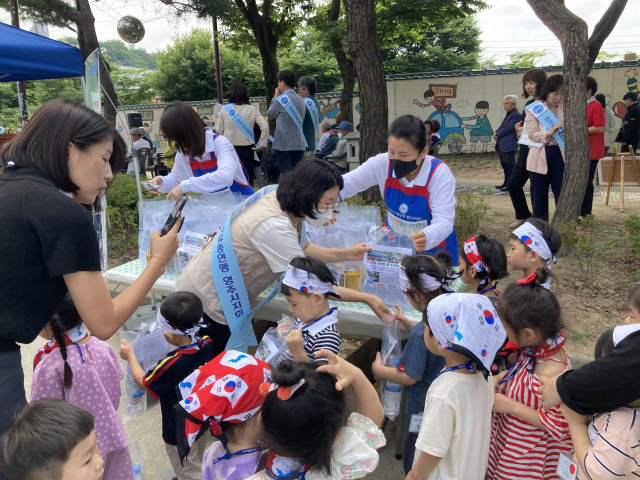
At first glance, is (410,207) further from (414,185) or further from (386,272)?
(386,272)

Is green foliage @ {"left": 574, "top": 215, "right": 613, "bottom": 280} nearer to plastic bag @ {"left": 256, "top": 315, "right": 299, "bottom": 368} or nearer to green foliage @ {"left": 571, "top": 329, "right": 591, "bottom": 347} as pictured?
green foliage @ {"left": 571, "top": 329, "right": 591, "bottom": 347}

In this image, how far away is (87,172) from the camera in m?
1.42

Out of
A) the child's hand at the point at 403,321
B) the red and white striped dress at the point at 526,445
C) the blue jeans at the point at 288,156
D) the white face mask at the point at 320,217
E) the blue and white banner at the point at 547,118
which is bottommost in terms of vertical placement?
the red and white striped dress at the point at 526,445

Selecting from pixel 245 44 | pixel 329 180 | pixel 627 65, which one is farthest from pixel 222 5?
pixel 627 65

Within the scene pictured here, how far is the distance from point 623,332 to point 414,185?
161 centimetres

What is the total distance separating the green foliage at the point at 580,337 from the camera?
3367 mm

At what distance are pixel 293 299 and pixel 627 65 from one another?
1600 cm

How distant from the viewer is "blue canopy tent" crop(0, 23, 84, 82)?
4.50m

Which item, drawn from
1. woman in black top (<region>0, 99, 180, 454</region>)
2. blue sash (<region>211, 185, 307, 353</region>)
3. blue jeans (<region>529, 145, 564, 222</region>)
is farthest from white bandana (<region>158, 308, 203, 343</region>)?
blue jeans (<region>529, 145, 564, 222</region>)

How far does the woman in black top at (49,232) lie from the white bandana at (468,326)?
3.36 feet

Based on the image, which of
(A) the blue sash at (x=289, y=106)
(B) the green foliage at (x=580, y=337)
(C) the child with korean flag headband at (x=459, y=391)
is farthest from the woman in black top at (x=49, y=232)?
(A) the blue sash at (x=289, y=106)

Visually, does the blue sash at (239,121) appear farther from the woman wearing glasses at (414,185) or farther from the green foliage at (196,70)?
the green foliage at (196,70)

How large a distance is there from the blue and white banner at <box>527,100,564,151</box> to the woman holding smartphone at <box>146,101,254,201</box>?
316cm

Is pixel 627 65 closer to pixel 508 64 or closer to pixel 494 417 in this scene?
pixel 494 417
